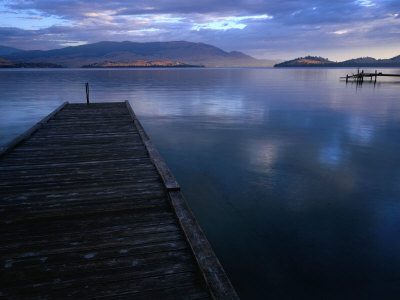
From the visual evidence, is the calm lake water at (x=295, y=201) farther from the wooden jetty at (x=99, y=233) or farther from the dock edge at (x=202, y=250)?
the wooden jetty at (x=99, y=233)

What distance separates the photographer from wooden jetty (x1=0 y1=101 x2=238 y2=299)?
11.0ft

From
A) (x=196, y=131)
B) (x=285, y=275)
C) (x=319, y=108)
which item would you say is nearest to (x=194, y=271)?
(x=285, y=275)

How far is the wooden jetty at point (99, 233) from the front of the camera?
334 centimetres

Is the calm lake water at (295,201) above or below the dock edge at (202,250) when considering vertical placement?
below

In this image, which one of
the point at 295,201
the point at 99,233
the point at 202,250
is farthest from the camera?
the point at 295,201

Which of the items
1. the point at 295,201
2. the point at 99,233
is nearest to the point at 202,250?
the point at 99,233

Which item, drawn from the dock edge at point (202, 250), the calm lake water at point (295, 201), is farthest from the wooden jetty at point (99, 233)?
the calm lake water at point (295, 201)

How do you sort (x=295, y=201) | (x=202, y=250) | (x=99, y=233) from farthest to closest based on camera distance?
(x=295, y=201), (x=99, y=233), (x=202, y=250)

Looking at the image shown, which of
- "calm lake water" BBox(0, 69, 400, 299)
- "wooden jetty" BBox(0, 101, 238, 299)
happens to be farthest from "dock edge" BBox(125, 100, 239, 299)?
"calm lake water" BBox(0, 69, 400, 299)

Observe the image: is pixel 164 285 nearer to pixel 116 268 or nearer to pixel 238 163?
pixel 116 268

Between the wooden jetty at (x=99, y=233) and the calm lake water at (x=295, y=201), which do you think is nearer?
the wooden jetty at (x=99, y=233)

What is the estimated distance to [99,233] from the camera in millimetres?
4363

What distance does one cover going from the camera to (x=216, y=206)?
25.5 ft

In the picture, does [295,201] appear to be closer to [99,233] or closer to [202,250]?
[202,250]
